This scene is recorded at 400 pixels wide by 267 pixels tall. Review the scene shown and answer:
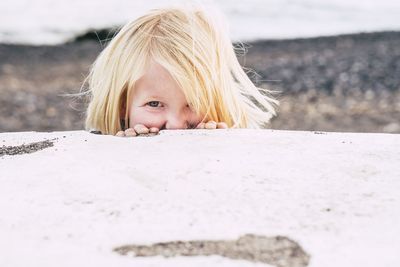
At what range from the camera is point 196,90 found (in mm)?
3145

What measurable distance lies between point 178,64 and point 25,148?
1003 millimetres

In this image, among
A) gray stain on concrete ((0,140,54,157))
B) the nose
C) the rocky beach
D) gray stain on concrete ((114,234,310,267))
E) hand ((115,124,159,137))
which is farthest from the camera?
the rocky beach

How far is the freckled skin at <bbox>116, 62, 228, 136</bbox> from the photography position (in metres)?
3.13

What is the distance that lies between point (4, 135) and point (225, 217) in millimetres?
1454

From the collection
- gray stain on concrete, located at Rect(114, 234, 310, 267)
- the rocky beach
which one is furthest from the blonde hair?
the rocky beach

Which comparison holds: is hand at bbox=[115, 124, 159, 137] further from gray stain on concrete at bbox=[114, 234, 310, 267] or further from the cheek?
gray stain on concrete at bbox=[114, 234, 310, 267]

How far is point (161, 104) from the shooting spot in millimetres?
3189

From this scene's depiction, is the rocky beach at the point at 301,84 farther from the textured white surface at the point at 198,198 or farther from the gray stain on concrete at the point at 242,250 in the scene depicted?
the gray stain on concrete at the point at 242,250

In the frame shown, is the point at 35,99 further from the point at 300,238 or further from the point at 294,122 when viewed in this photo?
the point at 300,238

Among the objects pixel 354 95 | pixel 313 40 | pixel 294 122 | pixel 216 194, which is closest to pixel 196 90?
pixel 216 194

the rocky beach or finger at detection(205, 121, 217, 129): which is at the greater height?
finger at detection(205, 121, 217, 129)

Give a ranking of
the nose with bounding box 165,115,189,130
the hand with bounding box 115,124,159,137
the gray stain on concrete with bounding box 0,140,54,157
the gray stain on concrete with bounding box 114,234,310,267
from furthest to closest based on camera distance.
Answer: the nose with bounding box 165,115,189,130 < the hand with bounding box 115,124,159,137 < the gray stain on concrete with bounding box 0,140,54,157 < the gray stain on concrete with bounding box 114,234,310,267

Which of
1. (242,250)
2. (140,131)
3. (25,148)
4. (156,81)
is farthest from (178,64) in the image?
(242,250)

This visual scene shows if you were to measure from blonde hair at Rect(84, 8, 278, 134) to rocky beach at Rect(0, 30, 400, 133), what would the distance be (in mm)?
2689
